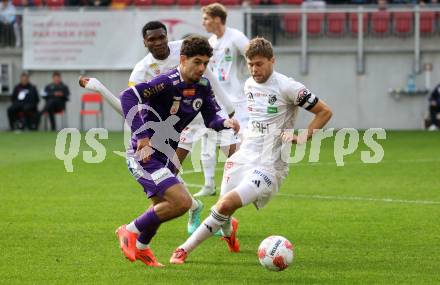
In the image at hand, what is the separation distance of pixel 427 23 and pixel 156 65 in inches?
759

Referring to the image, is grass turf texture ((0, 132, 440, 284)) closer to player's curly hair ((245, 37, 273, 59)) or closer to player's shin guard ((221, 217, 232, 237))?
player's shin guard ((221, 217, 232, 237))

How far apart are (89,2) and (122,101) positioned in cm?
2142

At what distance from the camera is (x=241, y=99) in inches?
564

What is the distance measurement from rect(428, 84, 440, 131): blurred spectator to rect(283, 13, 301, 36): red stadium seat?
433 centimetres

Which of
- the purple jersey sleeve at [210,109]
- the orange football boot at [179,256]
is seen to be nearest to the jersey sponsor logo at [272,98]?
the purple jersey sleeve at [210,109]

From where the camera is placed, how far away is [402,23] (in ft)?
95.3

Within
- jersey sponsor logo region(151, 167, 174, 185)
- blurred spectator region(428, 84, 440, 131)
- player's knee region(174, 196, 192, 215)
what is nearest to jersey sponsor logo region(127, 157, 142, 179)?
jersey sponsor logo region(151, 167, 174, 185)

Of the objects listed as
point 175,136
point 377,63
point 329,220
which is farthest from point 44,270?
point 377,63

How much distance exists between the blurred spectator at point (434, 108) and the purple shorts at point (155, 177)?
19647 mm

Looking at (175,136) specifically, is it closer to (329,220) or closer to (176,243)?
(176,243)

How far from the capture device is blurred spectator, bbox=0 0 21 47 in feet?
97.9

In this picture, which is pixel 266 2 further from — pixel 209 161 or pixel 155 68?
pixel 155 68

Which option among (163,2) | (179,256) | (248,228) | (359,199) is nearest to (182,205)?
(179,256)

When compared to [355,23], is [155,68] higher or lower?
higher
